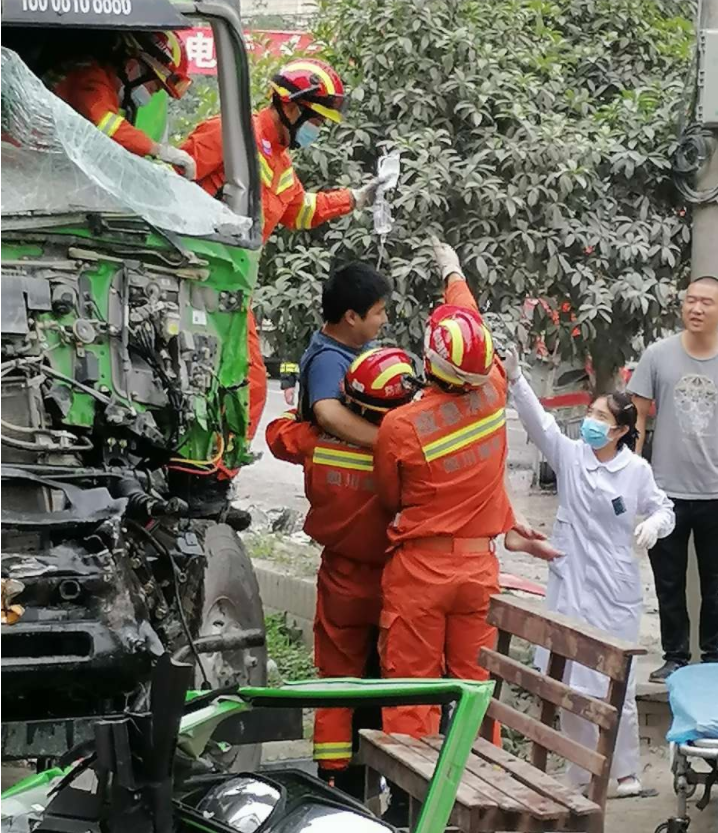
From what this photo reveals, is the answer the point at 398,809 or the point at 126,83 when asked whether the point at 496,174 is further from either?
the point at 398,809

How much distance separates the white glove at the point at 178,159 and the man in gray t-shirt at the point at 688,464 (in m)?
2.20

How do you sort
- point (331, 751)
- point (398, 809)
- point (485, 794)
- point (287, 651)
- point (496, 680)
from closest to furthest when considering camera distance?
point (485, 794) → point (496, 680) → point (398, 809) → point (331, 751) → point (287, 651)

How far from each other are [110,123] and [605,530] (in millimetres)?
2318

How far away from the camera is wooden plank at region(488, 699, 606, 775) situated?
13.4ft

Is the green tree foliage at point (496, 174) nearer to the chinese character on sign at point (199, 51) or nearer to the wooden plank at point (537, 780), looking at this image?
the chinese character on sign at point (199, 51)

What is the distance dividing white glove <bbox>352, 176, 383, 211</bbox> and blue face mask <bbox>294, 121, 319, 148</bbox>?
0.33 metres

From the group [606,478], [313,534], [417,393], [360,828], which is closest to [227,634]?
[313,534]

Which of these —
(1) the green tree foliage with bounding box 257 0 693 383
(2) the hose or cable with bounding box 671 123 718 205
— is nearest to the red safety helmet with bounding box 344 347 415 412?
(1) the green tree foliage with bounding box 257 0 693 383

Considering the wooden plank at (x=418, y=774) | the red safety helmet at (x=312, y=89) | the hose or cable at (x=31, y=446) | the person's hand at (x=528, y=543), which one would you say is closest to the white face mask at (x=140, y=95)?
the red safety helmet at (x=312, y=89)

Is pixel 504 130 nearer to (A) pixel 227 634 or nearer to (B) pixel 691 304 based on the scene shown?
(B) pixel 691 304

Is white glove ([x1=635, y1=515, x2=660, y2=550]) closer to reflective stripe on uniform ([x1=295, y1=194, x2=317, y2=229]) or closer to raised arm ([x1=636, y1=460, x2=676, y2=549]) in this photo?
raised arm ([x1=636, y1=460, x2=676, y2=549])

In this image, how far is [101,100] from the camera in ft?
18.1

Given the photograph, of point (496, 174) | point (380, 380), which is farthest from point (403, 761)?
point (496, 174)

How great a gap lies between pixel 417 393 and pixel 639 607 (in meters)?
1.19
